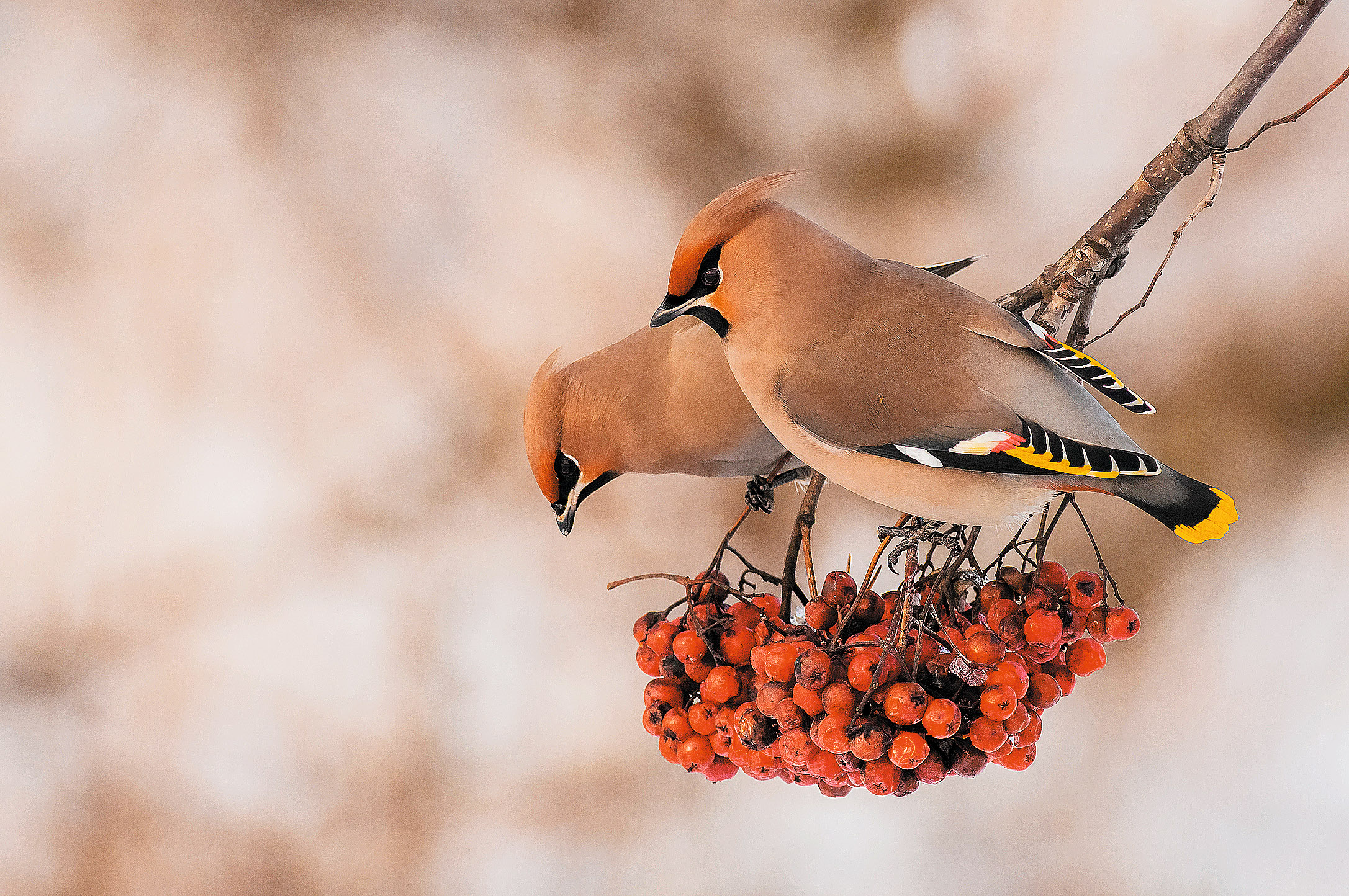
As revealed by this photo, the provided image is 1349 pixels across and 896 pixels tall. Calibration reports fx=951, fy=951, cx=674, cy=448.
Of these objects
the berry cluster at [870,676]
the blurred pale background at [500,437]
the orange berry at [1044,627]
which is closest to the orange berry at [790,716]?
the berry cluster at [870,676]

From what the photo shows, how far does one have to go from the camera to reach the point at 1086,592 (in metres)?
0.84

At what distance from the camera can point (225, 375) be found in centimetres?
168

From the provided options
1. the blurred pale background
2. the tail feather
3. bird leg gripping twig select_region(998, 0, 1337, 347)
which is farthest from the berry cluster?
the blurred pale background

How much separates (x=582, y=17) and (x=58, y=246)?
971 mm

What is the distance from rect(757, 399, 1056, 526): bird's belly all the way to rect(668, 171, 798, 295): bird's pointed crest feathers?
12cm

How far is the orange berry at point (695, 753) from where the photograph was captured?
833mm

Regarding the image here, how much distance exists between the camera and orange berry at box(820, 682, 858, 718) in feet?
2.39

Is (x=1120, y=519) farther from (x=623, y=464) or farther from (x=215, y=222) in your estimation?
(x=215, y=222)

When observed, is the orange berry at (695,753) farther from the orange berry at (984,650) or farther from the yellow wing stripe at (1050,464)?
the yellow wing stripe at (1050,464)

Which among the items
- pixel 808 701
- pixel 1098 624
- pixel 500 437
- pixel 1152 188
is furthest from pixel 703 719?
pixel 500 437

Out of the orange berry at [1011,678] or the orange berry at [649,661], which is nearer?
the orange berry at [1011,678]

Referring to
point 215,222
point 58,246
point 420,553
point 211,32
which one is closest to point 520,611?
point 420,553

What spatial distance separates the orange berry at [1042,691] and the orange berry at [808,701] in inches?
8.1

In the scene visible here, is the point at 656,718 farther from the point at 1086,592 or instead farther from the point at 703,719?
the point at 1086,592
